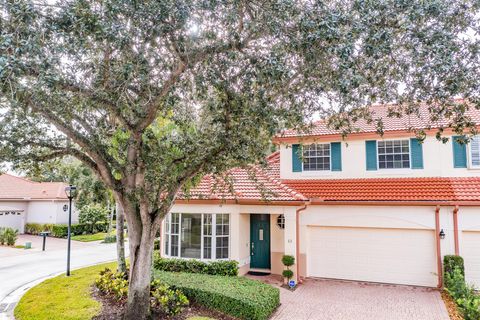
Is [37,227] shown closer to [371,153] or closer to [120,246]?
[120,246]

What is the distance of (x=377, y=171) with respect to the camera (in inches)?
605

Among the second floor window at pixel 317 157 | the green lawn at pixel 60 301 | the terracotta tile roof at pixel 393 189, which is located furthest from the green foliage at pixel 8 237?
the second floor window at pixel 317 157

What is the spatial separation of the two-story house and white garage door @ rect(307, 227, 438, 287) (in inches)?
1.5

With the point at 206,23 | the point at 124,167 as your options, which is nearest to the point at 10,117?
the point at 124,167

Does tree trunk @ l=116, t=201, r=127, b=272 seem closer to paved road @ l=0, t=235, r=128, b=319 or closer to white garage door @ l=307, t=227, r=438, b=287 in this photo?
paved road @ l=0, t=235, r=128, b=319

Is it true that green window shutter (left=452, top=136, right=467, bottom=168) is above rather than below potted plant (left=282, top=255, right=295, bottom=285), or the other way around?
above

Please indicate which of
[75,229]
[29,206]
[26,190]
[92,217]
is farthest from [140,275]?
[26,190]

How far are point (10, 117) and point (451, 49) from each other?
35.5ft

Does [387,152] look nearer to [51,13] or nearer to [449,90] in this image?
[449,90]

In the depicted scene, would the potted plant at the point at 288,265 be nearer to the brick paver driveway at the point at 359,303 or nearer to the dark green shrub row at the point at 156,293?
the brick paver driveway at the point at 359,303

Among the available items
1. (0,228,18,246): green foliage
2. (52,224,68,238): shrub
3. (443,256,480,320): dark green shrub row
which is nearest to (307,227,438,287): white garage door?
(443,256,480,320): dark green shrub row

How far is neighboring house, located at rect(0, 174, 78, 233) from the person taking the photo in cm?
3153

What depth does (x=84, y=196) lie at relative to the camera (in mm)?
28562

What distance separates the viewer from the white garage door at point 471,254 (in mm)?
12875
